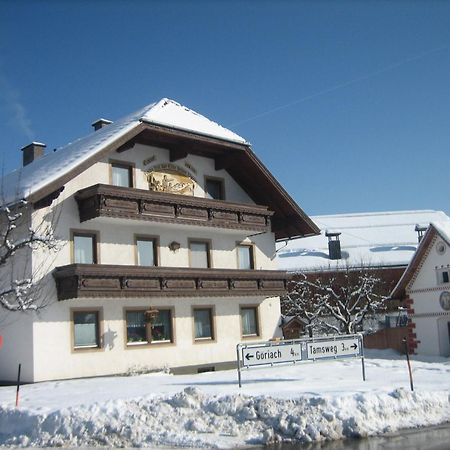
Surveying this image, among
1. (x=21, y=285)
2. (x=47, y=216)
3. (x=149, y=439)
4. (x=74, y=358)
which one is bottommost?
(x=149, y=439)

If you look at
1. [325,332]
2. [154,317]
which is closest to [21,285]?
[154,317]

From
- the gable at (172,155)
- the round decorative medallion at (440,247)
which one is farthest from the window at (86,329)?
the round decorative medallion at (440,247)

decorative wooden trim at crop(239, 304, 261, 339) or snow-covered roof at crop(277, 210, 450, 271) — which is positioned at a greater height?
snow-covered roof at crop(277, 210, 450, 271)

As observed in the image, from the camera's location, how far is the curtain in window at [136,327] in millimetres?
25430

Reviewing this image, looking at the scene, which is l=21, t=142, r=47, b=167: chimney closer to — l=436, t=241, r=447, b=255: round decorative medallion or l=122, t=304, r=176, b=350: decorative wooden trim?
l=122, t=304, r=176, b=350: decorative wooden trim

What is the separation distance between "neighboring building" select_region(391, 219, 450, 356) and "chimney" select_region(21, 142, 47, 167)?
19.3 meters

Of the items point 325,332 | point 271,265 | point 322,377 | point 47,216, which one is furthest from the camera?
point 325,332

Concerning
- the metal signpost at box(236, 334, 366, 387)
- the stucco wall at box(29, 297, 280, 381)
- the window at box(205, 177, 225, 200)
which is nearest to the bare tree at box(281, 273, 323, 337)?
the stucco wall at box(29, 297, 280, 381)

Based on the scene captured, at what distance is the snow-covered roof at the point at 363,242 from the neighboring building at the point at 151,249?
24545 mm

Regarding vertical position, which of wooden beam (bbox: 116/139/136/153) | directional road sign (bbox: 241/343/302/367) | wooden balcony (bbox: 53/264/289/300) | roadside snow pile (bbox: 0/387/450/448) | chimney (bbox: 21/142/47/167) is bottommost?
roadside snow pile (bbox: 0/387/450/448)

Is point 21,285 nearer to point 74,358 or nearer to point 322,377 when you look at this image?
point 74,358

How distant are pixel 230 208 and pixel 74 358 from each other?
29.6ft

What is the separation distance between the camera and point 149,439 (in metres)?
13.4

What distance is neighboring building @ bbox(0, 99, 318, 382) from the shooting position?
2309cm
